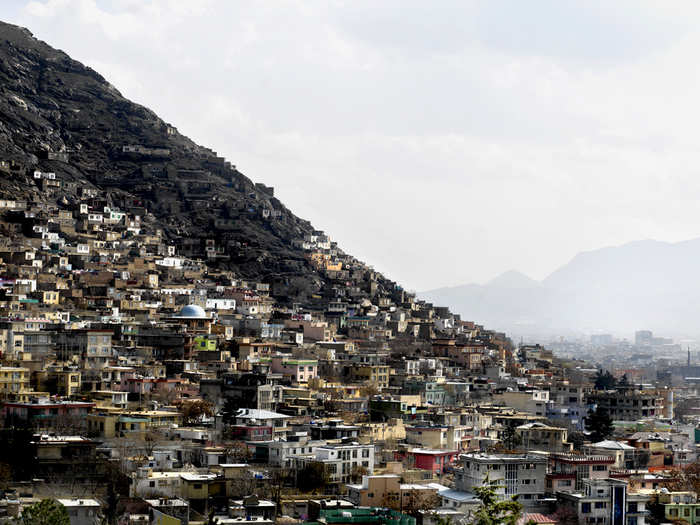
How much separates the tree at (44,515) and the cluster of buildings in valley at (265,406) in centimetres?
179

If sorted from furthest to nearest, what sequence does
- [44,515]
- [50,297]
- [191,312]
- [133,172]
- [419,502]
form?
[133,172]
[191,312]
[50,297]
[419,502]
[44,515]

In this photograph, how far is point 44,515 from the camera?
3203cm

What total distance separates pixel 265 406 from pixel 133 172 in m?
57.5

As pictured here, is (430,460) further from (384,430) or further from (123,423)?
(123,423)

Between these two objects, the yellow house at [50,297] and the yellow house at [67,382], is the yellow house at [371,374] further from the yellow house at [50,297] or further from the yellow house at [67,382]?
the yellow house at [67,382]

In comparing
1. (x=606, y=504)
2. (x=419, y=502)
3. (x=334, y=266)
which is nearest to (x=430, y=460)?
(x=419, y=502)

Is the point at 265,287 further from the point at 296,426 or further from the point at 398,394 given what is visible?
the point at 296,426

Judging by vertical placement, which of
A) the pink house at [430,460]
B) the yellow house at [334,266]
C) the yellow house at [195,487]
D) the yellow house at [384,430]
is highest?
the yellow house at [334,266]

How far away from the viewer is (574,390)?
73250mm

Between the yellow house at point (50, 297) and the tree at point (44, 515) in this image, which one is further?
the yellow house at point (50, 297)

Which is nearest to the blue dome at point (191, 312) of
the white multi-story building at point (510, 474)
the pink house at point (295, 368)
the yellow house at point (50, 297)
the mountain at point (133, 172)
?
the yellow house at point (50, 297)

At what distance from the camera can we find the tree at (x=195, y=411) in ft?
163

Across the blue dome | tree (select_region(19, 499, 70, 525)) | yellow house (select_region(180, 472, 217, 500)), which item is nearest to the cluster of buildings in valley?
yellow house (select_region(180, 472, 217, 500))

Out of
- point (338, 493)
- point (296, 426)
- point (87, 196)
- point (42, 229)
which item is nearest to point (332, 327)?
point (42, 229)
